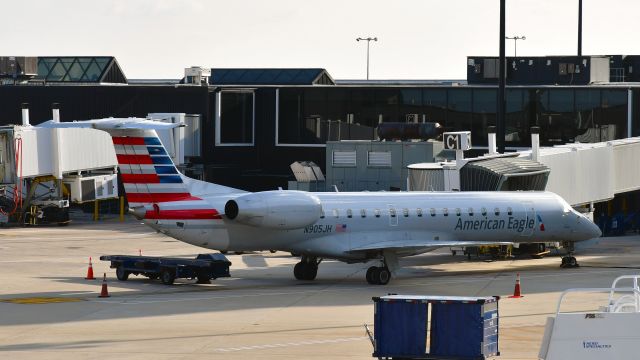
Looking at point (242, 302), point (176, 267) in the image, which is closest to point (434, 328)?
point (242, 302)

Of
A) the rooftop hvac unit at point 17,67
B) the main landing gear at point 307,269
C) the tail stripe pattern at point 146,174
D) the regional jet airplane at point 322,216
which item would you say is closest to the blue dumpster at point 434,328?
the regional jet airplane at point 322,216

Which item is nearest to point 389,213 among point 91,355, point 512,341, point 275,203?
point 275,203

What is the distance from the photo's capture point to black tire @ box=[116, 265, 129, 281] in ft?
149

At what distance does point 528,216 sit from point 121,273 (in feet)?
52.6

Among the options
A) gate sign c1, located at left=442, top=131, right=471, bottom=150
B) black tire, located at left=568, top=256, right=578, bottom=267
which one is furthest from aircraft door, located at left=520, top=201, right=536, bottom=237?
gate sign c1, located at left=442, top=131, right=471, bottom=150

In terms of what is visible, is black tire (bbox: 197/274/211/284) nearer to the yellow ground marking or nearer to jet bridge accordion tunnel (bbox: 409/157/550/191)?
the yellow ground marking

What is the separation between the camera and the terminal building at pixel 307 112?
77500 mm

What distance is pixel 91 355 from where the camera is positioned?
30391 mm

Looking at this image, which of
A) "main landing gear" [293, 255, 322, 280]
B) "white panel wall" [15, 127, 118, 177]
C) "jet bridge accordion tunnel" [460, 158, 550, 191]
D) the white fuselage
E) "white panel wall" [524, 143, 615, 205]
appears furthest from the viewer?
"white panel wall" [15, 127, 118, 177]

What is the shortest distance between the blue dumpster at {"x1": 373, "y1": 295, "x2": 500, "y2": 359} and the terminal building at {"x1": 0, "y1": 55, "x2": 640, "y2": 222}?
5038 centimetres

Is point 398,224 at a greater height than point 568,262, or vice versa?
point 398,224

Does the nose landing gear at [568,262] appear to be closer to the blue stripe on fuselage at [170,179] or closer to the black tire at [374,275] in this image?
the black tire at [374,275]

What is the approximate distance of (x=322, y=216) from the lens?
44.8m

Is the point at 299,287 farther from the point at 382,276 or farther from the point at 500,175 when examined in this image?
the point at 500,175
